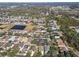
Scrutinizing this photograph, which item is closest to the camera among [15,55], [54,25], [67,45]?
[15,55]

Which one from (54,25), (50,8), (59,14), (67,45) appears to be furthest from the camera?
(50,8)

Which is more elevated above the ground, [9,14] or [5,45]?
[9,14]

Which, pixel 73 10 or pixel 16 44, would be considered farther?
pixel 73 10

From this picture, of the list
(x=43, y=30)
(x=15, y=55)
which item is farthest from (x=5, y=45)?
(x=43, y=30)

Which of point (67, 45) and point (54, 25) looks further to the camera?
point (54, 25)

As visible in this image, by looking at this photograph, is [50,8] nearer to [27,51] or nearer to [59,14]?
[59,14]

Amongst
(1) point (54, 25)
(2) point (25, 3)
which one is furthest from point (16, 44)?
(2) point (25, 3)

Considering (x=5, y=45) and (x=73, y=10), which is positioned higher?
(x=73, y=10)

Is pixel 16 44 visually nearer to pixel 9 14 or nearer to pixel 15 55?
pixel 15 55

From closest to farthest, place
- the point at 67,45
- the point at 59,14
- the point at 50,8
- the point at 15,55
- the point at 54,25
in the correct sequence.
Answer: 1. the point at 15,55
2. the point at 67,45
3. the point at 54,25
4. the point at 59,14
5. the point at 50,8
